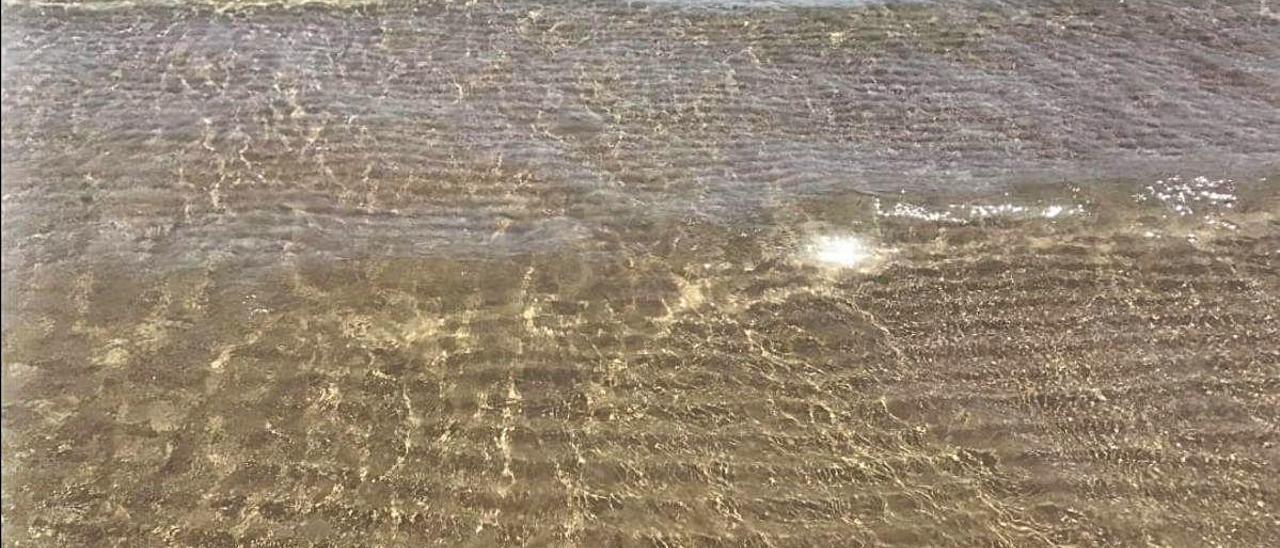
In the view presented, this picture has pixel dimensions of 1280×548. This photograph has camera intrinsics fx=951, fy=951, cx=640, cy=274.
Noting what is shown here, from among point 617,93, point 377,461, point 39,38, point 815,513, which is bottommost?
point 815,513

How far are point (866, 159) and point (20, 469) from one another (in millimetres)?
2317

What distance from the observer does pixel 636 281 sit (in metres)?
2.52

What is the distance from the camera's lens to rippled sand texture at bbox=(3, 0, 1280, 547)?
207cm

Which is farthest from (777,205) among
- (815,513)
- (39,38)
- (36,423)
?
(39,38)

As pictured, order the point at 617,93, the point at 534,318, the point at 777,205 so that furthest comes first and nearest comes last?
the point at 617,93, the point at 777,205, the point at 534,318

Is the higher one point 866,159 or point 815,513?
point 866,159

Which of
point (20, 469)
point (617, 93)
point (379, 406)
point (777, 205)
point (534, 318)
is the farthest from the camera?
point (617, 93)

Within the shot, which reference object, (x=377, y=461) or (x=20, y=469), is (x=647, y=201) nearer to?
(x=377, y=461)

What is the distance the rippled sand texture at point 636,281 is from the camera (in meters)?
2.07

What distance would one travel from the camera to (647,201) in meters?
2.73

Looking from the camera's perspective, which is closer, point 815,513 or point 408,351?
point 815,513

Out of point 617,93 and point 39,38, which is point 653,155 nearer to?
point 617,93

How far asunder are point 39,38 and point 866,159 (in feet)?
9.04

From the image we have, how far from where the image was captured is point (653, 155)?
2889 millimetres
